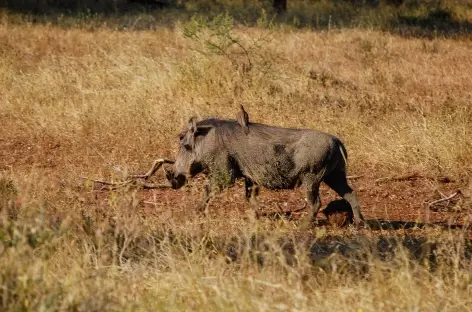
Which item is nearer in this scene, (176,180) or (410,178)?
(176,180)

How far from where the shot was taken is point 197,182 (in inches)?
304

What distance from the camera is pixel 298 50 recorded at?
12.7 m

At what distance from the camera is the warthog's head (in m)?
6.33

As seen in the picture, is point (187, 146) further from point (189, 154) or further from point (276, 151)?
point (276, 151)

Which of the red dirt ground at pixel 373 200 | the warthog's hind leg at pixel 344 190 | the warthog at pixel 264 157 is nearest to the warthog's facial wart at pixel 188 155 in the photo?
the warthog at pixel 264 157

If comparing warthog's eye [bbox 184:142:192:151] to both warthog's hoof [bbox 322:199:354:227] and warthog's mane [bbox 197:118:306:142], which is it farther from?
warthog's hoof [bbox 322:199:354:227]

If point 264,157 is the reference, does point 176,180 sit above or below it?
below

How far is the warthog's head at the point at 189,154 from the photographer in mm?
6328

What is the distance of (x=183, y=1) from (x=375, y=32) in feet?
26.7

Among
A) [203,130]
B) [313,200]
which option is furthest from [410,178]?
[203,130]

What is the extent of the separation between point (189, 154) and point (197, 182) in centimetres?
135

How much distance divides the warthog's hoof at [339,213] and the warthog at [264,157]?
0.20 ft

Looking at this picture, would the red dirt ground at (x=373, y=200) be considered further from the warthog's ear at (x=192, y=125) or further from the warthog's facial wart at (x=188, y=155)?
the warthog's ear at (x=192, y=125)

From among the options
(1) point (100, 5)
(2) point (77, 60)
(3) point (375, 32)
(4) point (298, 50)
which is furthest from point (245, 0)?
(2) point (77, 60)
